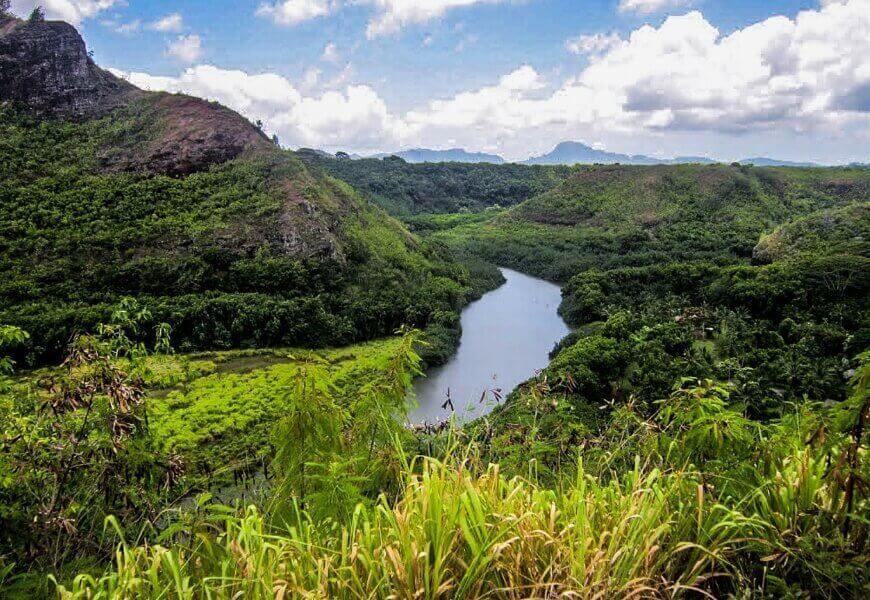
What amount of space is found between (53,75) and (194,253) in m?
19.3

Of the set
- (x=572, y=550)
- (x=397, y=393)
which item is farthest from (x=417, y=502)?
(x=397, y=393)

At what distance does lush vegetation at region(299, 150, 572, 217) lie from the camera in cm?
8144

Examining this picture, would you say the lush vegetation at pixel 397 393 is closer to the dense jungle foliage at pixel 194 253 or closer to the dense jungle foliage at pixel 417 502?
the dense jungle foliage at pixel 417 502

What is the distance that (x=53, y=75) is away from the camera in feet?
104

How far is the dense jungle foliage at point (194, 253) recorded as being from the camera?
66.1 ft

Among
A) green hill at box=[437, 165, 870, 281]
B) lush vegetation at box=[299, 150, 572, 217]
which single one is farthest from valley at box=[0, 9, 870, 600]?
lush vegetation at box=[299, 150, 572, 217]

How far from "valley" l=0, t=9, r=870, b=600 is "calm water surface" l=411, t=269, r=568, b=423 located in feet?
0.76

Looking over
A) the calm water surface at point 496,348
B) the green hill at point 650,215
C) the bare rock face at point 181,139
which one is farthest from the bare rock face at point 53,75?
the green hill at point 650,215

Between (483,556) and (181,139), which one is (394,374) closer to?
(483,556)

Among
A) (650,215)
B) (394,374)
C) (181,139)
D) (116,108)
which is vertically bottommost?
(394,374)

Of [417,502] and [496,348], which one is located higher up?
[417,502]

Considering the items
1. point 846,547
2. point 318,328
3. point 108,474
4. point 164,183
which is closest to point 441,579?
point 846,547

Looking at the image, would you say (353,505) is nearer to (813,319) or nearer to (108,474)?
(108,474)

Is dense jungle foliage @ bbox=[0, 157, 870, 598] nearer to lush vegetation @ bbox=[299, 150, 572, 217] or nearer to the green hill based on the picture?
the green hill
